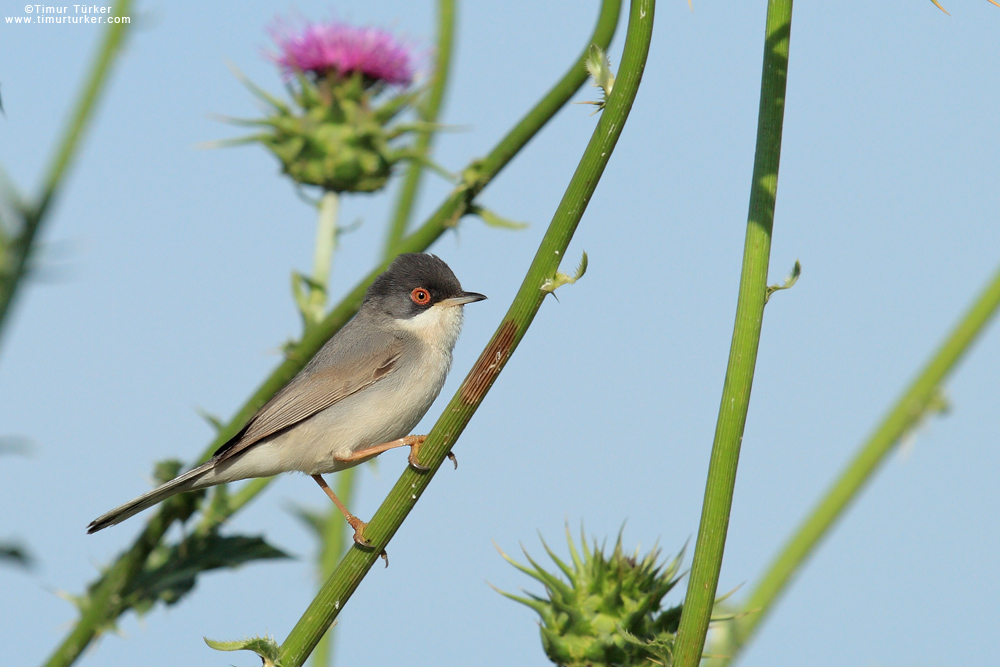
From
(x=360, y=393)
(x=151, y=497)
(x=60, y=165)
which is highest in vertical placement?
(x=360, y=393)

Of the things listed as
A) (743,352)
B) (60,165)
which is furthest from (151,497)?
(743,352)

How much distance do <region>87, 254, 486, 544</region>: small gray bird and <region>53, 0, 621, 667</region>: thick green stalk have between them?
13 cm

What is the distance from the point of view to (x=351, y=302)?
17.6 feet

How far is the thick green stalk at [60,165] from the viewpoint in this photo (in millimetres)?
4918

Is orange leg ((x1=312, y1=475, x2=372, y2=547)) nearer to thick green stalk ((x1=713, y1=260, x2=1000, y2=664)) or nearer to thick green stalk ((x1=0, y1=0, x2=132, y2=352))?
thick green stalk ((x1=0, y1=0, x2=132, y2=352))

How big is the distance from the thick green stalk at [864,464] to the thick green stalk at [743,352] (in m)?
1.15

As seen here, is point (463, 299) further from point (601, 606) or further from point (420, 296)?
point (601, 606)

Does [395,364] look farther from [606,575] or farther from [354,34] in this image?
[354,34]

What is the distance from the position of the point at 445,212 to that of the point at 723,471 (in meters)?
2.92

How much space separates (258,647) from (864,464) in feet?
8.39

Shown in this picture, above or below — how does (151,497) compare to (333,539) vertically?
below

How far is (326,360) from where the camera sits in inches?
222

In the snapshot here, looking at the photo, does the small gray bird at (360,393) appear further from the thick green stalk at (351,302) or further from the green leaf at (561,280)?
the green leaf at (561,280)

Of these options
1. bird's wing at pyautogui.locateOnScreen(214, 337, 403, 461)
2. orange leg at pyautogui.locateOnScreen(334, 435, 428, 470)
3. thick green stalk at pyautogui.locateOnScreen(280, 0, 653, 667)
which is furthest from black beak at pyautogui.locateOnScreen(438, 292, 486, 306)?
thick green stalk at pyautogui.locateOnScreen(280, 0, 653, 667)
